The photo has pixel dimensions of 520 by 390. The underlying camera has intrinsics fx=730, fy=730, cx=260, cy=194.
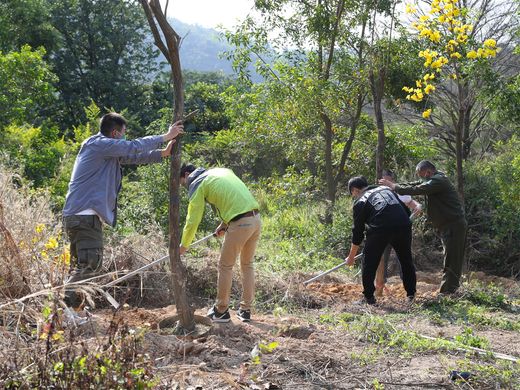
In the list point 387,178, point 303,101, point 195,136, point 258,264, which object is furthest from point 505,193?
point 195,136

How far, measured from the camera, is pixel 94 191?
258 inches

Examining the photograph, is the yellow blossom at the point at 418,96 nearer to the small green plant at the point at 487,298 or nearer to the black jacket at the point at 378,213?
the black jacket at the point at 378,213

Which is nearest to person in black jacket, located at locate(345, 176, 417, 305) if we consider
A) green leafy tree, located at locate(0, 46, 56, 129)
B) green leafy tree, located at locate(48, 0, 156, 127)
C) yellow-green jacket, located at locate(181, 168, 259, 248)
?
yellow-green jacket, located at locate(181, 168, 259, 248)

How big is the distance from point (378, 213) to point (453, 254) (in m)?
1.71

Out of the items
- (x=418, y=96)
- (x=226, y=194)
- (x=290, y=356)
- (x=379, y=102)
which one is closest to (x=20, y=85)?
(x=379, y=102)

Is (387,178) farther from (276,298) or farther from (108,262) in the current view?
(108,262)

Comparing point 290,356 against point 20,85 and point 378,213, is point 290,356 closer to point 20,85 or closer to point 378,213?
point 378,213

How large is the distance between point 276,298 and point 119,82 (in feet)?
86.0

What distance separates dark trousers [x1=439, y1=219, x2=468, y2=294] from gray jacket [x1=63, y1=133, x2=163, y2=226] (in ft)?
15.3

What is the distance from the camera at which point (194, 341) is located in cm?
578

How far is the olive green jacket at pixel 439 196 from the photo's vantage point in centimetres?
939

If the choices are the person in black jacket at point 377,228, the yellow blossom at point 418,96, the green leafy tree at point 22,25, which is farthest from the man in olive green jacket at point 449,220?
the green leafy tree at point 22,25

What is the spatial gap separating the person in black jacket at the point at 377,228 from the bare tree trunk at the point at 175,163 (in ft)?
9.69

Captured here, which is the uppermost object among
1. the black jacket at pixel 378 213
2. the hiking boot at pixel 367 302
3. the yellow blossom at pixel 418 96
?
the yellow blossom at pixel 418 96
